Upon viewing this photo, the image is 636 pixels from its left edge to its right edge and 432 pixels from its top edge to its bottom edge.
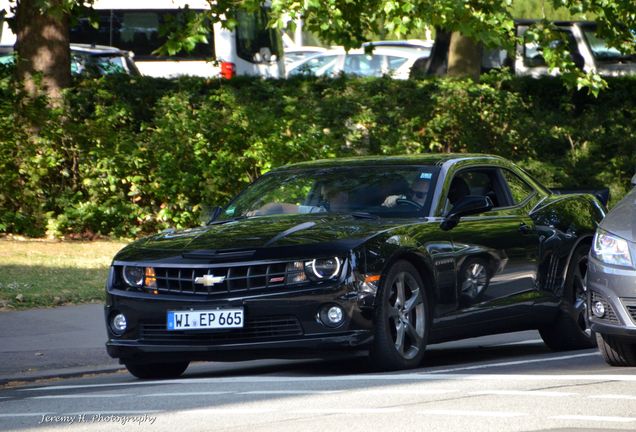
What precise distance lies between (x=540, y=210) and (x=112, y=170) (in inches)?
359

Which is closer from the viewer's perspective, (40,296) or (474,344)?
(474,344)

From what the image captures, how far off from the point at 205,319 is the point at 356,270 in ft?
3.19

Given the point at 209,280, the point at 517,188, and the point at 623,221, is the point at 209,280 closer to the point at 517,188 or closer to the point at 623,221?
the point at 623,221

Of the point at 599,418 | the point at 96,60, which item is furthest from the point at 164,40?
the point at 599,418

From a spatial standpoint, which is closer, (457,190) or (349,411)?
(349,411)

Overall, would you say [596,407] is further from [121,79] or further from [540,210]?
[121,79]

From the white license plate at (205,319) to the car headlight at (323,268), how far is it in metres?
0.49

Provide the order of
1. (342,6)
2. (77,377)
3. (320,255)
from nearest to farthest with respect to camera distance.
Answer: (320,255) → (77,377) → (342,6)

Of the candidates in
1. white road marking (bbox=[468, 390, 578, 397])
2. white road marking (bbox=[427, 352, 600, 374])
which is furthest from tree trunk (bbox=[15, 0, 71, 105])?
white road marking (bbox=[468, 390, 578, 397])

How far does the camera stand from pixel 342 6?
18953 mm

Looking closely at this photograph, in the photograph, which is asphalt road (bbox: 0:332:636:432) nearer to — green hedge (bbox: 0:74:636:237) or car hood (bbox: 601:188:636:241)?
car hood (bbox: 601:188:636:241)

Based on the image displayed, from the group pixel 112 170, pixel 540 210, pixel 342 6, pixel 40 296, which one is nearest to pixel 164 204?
pixel 112 170

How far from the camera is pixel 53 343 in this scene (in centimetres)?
1172

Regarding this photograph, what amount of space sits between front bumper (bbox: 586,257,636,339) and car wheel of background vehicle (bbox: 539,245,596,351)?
6.07 ft
